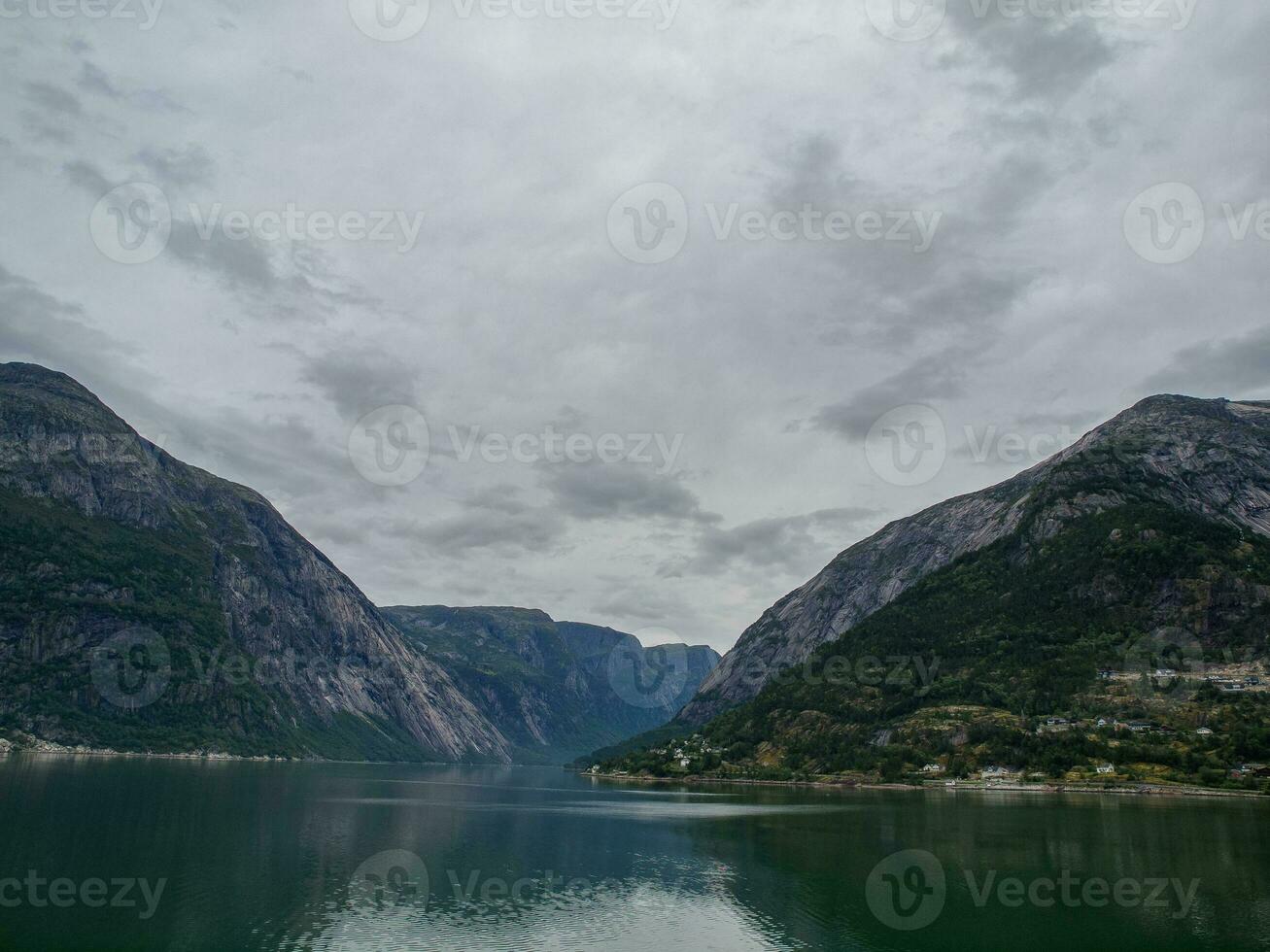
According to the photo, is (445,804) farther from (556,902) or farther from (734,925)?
(734,925)

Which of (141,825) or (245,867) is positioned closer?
(245,867)

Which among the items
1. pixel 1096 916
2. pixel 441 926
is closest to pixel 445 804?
pixel 441 926

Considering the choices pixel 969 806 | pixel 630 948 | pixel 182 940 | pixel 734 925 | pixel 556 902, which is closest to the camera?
pixel 182 940

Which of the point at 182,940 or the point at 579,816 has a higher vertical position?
the point at 182,940

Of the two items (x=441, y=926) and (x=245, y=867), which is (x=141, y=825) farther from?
(x=441, y=926)

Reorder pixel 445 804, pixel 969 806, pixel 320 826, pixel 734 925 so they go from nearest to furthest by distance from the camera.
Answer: pixel 734 925 < pixel 320 826 < pixel 969 806 < pixel 445 804

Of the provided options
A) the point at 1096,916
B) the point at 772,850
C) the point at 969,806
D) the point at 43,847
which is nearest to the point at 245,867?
the point at 43,847
